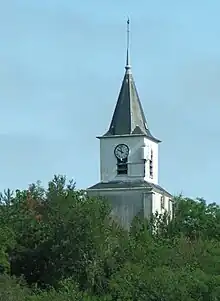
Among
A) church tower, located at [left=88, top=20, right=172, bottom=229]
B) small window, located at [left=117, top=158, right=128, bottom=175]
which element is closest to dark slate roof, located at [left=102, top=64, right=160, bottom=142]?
church tower, located at [left=88, top=20, right=172, bottom=229]

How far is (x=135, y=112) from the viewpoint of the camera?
7600 cm

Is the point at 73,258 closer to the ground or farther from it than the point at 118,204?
closer to the ground

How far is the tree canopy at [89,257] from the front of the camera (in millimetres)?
53219

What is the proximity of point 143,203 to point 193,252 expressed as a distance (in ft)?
51.4

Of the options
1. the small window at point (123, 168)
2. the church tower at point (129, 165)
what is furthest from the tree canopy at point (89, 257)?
the small window at point (123, 168)

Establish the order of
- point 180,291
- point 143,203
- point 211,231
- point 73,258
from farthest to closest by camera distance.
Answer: point 143,203, point 211,231, point 73,258, point 180,291

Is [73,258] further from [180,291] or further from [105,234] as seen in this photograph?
[180,291]

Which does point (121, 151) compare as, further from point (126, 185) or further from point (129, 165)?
point (126, 185)

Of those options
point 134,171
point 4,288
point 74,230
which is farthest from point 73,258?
point 134,171

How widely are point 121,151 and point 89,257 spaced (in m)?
19.5

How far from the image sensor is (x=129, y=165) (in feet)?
247

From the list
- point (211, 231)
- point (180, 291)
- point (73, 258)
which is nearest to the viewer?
point (180, 291)

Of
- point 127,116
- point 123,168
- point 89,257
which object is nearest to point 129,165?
point 123,168

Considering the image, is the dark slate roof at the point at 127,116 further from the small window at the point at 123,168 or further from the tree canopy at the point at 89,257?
the tree canopy at the point at 89,257
